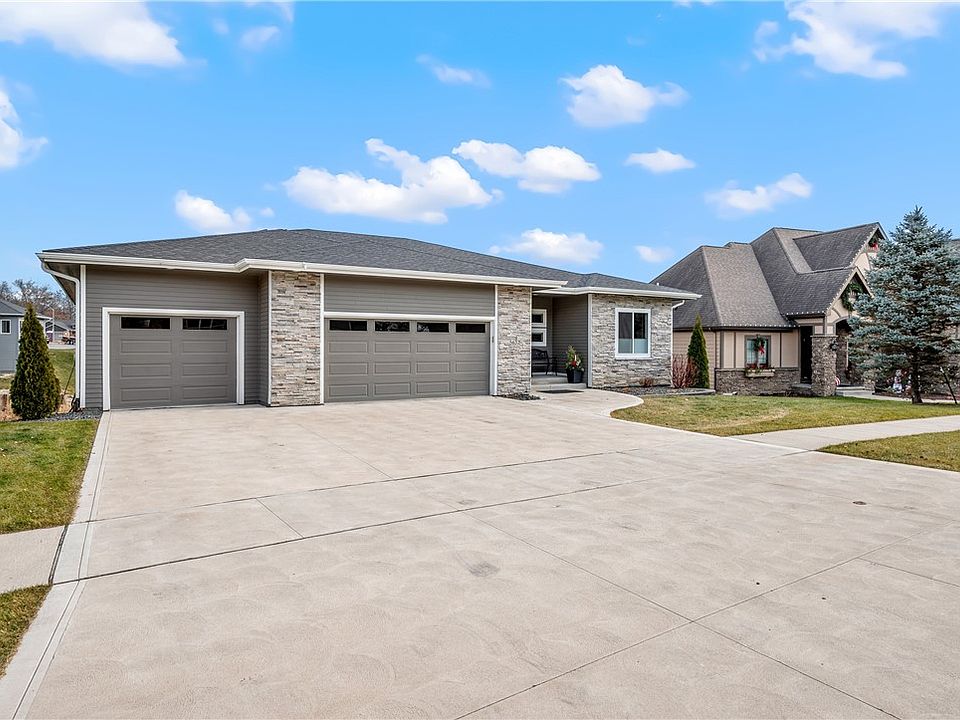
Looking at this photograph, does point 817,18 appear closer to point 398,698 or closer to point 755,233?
point 398,698

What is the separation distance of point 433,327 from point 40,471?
10294 millimetres

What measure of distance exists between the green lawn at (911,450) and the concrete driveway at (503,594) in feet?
3.41

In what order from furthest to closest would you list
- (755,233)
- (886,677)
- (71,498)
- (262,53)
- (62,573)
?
(755,233)
(262,53)
(71,498)
(62,573)
(886,677)

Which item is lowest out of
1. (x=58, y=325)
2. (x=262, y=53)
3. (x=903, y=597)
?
(x=903, y=597)

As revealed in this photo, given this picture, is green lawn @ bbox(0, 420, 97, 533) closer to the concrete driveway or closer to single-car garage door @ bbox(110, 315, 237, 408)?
the concrete driveway

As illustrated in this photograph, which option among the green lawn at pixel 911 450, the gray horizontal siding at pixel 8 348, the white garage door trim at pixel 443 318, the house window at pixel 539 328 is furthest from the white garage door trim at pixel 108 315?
the gray horizontal siding at pixel 8 348

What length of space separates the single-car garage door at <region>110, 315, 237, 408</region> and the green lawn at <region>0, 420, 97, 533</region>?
272 cm

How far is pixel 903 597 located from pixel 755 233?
29.4 metres

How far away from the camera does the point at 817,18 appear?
13.0 m

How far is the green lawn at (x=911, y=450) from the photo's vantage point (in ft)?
27.1

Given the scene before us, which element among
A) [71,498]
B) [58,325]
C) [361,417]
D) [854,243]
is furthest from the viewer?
[58,325]

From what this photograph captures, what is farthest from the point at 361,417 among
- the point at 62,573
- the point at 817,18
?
the point at 817,18

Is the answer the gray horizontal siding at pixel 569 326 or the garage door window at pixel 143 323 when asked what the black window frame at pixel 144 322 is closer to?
the garage door window at pixel 143 323

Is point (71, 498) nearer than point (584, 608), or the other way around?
point (584, 608)
